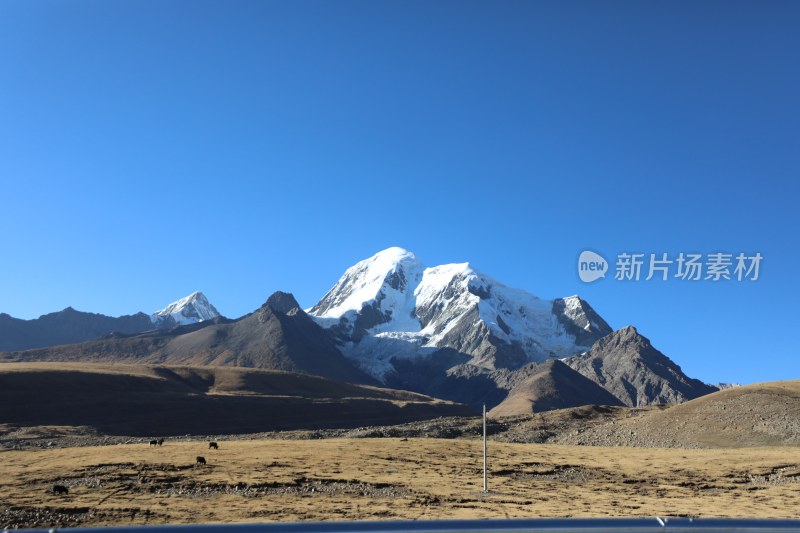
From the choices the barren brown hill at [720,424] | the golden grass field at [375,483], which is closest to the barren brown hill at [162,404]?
the barren brown hill at [720,424]

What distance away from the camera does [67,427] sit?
330ft

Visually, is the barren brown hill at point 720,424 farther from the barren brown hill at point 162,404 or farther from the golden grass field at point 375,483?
the barren brown hill at point 162,404

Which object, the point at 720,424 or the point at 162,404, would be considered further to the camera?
the point at 162,404

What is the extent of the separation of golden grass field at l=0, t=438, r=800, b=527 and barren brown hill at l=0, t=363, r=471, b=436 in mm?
71122

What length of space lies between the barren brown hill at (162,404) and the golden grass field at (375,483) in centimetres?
7112

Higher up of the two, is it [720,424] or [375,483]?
[375,483]

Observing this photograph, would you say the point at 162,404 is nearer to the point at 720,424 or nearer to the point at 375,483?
the point at 720,424

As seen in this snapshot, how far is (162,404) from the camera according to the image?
128 metres

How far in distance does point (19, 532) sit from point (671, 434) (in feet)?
242

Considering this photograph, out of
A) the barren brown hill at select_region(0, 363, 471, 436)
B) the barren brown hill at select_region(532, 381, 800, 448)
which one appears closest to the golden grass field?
the barren brown hill at select_region(532, 381, 800, 448)

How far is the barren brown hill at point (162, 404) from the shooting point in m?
115

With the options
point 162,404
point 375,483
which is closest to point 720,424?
point 375,483

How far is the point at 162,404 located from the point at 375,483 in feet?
351

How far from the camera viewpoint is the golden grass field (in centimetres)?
2398
